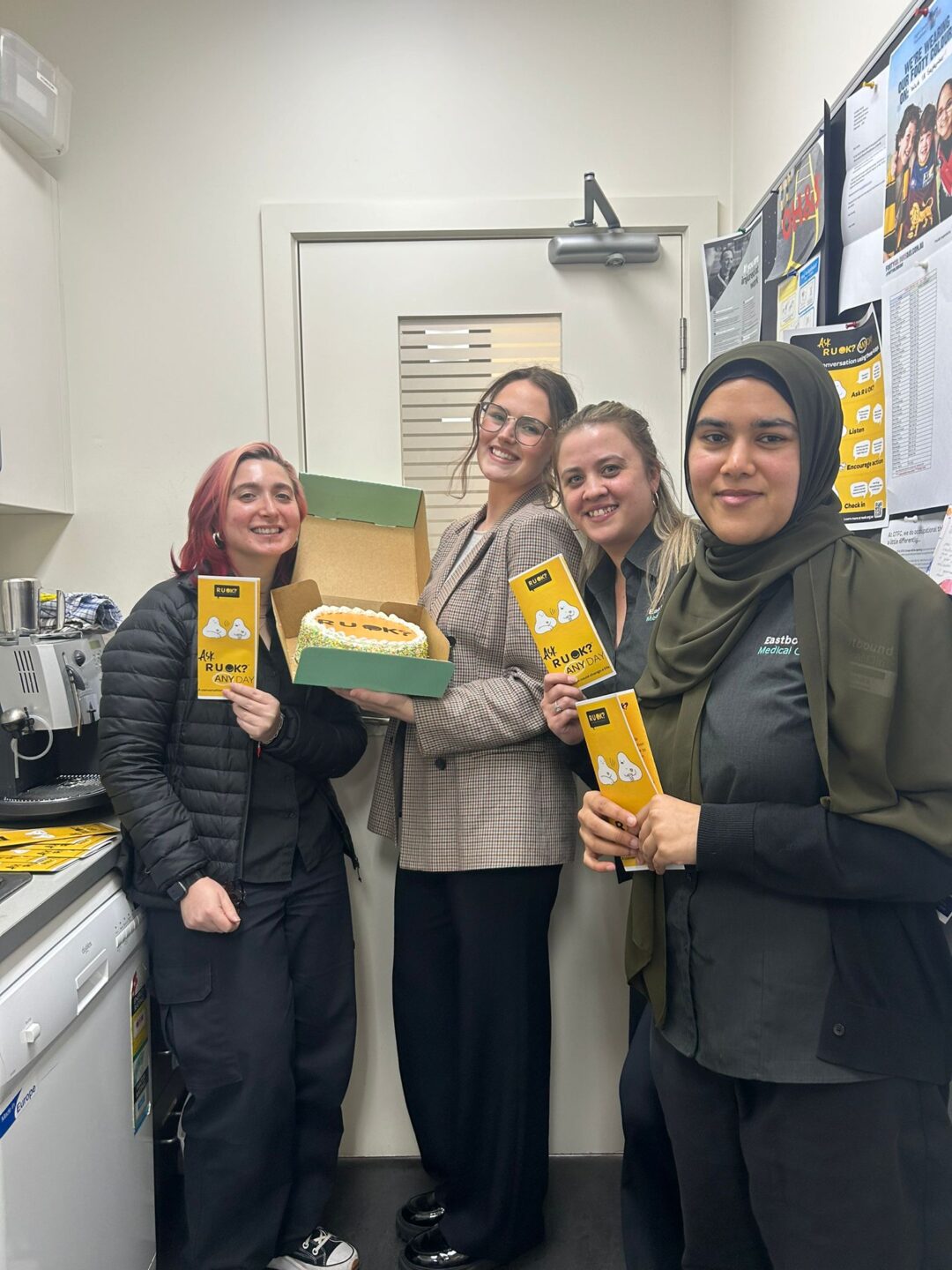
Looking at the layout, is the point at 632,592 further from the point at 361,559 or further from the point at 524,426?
the point at 361,559

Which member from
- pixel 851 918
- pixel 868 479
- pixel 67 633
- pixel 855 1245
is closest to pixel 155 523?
→ pixel 67 633

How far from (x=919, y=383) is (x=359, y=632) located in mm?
879

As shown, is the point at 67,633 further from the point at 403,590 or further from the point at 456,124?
the point at 456,124

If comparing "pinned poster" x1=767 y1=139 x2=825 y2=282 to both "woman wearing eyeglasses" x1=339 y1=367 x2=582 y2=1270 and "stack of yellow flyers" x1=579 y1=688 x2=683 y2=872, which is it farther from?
"stack of yellow flyers" x1=579 y1=688 x2=683 y2=872

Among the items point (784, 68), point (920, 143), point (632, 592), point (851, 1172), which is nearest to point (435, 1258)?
point (851, 1172)

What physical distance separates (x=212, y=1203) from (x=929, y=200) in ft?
6.12

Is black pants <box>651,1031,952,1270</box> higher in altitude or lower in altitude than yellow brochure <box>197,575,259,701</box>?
lower

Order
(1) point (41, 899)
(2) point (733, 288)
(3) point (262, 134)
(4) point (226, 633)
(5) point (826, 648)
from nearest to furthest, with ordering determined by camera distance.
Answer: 1. (5) point (826, 648)
2. (1) point (41, 899)
3. (4) point (226, 633)
4. (2) point (733, 288)
5. (3) point (262, 134)

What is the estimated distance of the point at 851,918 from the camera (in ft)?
3.01

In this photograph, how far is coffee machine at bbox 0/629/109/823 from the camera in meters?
1.43

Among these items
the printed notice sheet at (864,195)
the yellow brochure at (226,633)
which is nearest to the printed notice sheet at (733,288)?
the printed notice sheet at (864,195)

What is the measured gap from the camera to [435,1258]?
5.10ft

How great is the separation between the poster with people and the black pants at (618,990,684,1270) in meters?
1.21

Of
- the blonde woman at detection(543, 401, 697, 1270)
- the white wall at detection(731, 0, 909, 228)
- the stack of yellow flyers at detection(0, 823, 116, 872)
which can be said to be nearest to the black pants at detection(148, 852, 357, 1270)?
the stack of yellow flyers at detection(0, 823, 116, 872)
